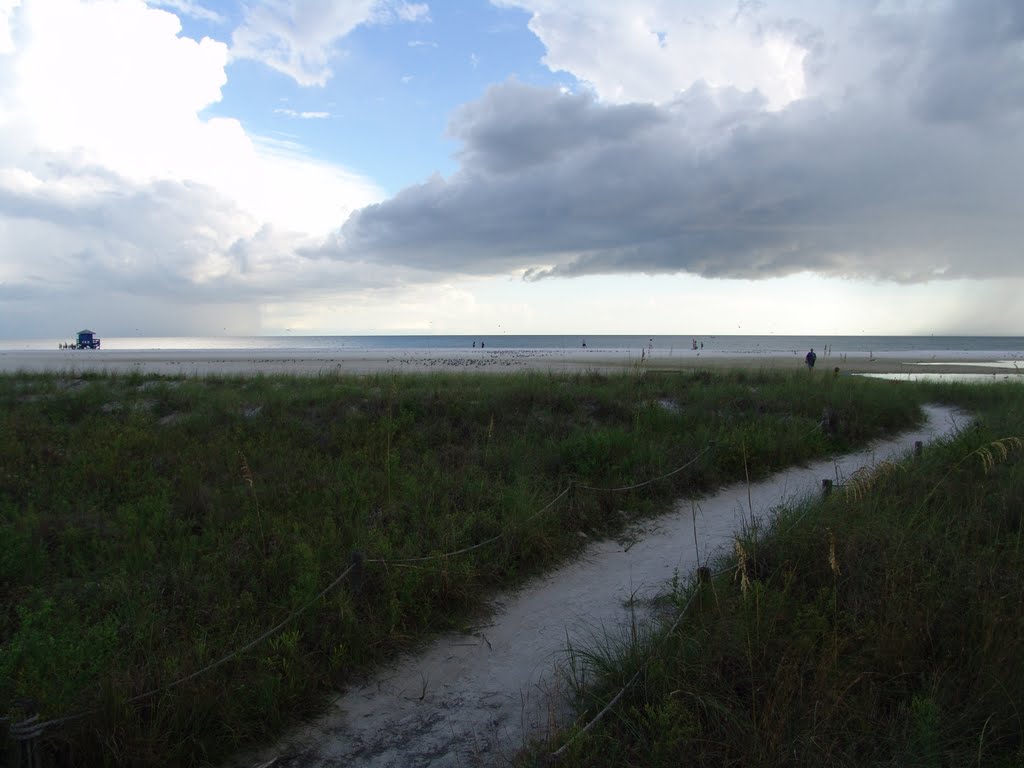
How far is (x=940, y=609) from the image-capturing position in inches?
158

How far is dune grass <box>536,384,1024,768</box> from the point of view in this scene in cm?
299

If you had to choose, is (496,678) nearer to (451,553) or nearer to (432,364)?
(451,553)

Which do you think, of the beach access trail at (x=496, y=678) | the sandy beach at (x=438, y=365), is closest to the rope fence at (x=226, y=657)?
the beach access trail at (x=496, y=678)

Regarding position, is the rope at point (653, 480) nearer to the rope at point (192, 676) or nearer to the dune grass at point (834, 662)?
the dune grass at point (834, 662)

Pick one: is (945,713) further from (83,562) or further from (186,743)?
(83,562)

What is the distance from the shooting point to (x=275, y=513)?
6.60m

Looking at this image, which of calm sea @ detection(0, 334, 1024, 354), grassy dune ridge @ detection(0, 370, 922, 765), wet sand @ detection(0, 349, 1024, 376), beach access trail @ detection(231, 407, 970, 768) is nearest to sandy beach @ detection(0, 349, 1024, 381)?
wet sand @ detection(0, 349, 1024, 376)

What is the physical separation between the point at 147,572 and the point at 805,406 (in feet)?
41.3

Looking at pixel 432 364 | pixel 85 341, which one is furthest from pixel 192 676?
pixel 85 341

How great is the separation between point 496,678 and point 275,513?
3.53 metres

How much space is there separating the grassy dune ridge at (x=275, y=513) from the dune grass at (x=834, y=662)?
1.81 meters

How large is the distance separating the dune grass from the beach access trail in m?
0.36

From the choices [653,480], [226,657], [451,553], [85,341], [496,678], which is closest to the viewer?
[226,657]

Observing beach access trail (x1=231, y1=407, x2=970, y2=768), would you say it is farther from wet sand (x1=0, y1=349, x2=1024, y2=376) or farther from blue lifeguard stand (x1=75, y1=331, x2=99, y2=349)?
blue lifeguard stand (x1=75, y1=331, x2=99, y2=349)
